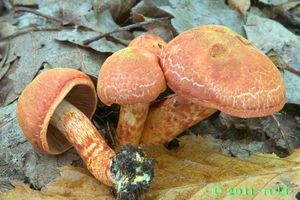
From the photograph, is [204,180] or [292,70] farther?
[292,70]

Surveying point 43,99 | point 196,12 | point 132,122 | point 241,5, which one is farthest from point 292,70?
point 43,99

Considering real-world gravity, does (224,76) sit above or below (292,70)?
above

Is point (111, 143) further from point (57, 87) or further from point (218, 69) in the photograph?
point (218, 69)

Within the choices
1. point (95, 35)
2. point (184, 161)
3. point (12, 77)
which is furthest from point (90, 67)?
point (184, 161)

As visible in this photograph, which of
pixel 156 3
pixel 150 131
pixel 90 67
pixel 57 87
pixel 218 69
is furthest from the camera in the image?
pixel 156 3

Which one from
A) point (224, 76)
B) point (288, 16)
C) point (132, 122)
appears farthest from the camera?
point (288, 16)

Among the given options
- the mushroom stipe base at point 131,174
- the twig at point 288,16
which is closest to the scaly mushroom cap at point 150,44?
the mushroom stipe base at point 131,174

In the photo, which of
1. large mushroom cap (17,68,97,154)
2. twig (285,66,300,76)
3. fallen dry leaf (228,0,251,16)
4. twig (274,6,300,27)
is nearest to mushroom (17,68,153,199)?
large mushroom cap (17,68,97,154)

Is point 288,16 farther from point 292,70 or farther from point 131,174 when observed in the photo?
point 131,174
